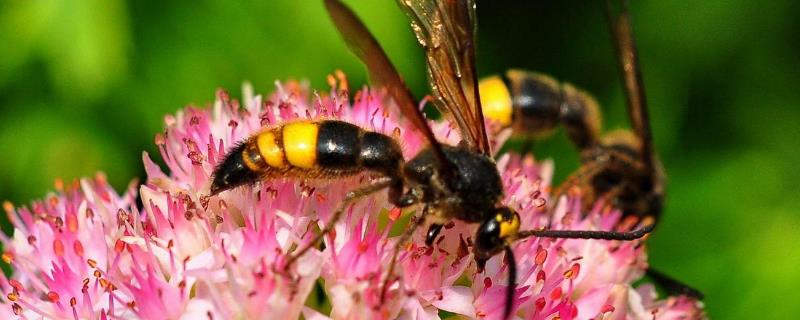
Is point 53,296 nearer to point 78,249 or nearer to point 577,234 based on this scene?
point 78,249

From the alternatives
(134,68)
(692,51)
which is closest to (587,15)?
(692,51)

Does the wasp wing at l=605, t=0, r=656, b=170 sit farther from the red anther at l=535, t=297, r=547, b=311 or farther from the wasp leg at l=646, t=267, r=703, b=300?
the red anther at l=535, t=297, r=547, b=311

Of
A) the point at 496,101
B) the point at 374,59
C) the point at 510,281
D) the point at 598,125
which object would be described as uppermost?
the point at 374,59

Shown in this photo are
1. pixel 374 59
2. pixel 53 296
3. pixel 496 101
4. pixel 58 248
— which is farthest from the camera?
pixel 496 101

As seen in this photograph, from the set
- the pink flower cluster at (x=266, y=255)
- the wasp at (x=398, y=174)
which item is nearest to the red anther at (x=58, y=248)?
the pink flower cluster at (x=266, y=255)

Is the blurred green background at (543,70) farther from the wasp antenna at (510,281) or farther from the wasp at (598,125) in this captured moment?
the wasp antenna at (510,281)

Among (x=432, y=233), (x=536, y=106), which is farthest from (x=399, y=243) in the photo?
(x=536, y=106)
